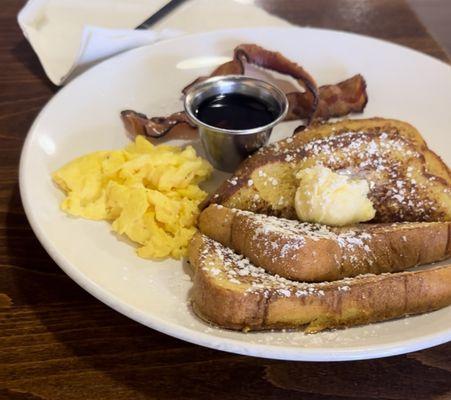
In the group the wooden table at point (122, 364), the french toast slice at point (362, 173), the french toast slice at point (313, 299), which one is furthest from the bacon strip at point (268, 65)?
the wooden table at point (122, 364)

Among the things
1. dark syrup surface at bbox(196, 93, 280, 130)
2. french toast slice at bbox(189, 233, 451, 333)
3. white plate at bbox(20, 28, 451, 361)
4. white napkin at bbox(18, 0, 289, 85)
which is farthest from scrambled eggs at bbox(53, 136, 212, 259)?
white napkin at bbox(18, 0, 289, 85)

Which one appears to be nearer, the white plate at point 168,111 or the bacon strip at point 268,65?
the white plate at point 168,111

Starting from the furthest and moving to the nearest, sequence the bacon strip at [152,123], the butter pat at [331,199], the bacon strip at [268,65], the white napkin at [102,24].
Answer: the white napkin at [102,24] → the bacon strip at [268,65] → the bacon strip at [152,123] → the butter pat at [331,199]

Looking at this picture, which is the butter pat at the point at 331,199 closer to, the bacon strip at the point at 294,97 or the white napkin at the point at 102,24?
the bacon strip at the point at 294,97

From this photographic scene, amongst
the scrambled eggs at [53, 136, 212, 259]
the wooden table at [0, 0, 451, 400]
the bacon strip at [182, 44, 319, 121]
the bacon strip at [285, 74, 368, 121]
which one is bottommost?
the wooden table at [0, 0, 451, 400]

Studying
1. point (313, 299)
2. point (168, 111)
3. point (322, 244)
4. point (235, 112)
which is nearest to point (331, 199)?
point (322, 244)

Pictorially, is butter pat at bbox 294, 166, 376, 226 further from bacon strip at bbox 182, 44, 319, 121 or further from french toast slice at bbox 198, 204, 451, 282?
bacon strip at bbox 182, 44, 319, 121

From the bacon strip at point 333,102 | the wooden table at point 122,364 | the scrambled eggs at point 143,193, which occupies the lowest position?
the wooden table at point 122,364
